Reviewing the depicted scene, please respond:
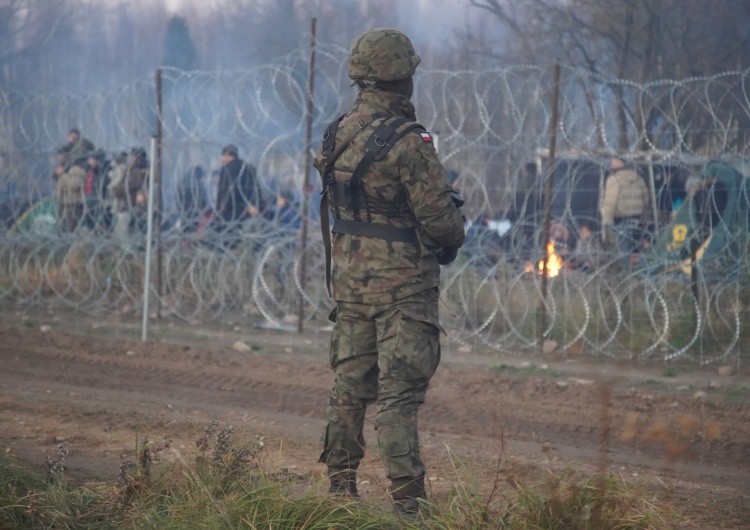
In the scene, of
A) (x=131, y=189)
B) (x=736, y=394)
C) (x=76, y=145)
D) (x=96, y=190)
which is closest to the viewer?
(x=736, y=394)

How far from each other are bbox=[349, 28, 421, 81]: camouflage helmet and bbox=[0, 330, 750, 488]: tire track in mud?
2226mm

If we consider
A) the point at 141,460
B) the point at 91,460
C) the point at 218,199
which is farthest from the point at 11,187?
the point at 141,460

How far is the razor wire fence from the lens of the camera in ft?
25.0

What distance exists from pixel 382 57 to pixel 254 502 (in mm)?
1655

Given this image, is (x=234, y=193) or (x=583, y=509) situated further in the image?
(x=234, y=193)

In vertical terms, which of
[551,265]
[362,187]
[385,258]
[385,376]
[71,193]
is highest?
[71,193]

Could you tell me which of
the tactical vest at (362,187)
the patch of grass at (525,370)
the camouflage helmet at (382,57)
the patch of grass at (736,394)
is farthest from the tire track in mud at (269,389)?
the camouflage helmet at (382,57)

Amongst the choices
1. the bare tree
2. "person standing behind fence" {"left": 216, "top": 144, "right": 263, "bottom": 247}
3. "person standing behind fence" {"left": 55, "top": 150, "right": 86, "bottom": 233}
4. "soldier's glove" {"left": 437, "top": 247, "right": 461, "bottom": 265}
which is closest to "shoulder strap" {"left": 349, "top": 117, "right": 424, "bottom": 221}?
"soldier's glove" {"left": 437, "top": 247, "right": 461, "bottom": 265}

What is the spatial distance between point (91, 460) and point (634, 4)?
9498 millimetres

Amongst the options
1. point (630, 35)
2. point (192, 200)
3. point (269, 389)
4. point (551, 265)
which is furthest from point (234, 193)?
point (630, 35)

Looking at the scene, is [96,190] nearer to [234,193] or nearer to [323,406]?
[234,193]

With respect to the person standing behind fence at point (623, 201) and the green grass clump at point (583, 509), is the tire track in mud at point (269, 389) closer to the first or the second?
the person standing behind fence at point (623, 201)

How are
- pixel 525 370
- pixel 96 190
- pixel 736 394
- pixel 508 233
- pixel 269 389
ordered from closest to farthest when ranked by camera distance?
1. pixel 736 394
2. pixel 269 389
3. pixel 525 370
4. pixel 508 233
5. pixel 96 190

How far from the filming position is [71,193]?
11.1 meters
